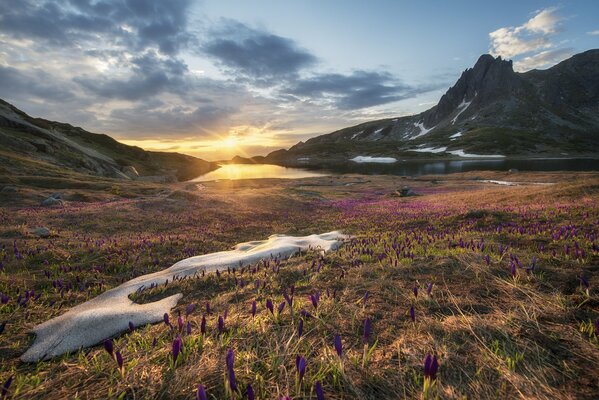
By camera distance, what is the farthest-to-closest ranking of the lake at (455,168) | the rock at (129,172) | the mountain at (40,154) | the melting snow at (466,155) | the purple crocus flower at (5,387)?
the melting snow at (466,155) → the lake at (455,168) → the rock at (129,172) → the mountain at (40,154) → the purple crocus flower at (5,387)

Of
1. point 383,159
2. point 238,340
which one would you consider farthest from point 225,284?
point 383,159

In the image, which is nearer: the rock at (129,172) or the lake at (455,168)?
the rock at (129,172)

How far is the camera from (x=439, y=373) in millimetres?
2855

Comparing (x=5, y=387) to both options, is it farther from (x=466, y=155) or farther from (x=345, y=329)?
(x=466, y=155)

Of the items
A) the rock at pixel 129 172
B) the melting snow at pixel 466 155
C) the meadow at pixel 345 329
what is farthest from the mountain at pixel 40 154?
the melting snow at pixel 466 155

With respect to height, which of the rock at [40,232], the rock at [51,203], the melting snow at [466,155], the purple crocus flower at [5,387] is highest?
the purple crocus flower at [5,387]

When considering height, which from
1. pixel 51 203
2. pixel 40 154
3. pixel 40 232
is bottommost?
pixel 40 232

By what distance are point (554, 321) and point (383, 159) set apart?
198358 millimetres

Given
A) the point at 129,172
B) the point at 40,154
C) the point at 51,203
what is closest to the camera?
the point at 51,203

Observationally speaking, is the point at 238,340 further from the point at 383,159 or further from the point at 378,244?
the point at 383,159

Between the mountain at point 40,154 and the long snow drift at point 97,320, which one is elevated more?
the mountain at point 40,154

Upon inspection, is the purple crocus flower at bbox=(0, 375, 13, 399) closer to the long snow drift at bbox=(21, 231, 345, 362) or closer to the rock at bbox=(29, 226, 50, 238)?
the long snow drift at bbox=(21, 231, 345, 362)

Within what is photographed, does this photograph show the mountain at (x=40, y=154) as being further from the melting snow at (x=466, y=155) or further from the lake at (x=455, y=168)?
the melting snow at (x=466, y=155)

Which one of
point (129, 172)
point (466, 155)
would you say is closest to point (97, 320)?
point (129, 172)
